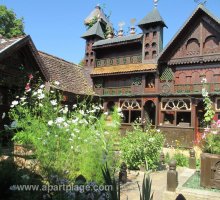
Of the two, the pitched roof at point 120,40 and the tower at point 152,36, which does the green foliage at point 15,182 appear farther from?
the pitched roof at point 120,40

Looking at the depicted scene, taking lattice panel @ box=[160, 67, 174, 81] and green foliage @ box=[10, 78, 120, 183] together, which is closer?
green foliage @ box=[10, 78, 120, 183]

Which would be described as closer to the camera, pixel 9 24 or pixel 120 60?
pixel 120 60

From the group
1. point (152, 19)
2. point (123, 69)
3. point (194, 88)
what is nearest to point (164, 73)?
point (194, 88)

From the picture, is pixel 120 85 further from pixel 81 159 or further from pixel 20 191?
pixel 20 191

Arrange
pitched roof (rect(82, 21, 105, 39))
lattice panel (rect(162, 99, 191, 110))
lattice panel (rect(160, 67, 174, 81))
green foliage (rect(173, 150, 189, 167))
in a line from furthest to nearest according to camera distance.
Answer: pitched roof (rect(82, 21, 105, 39)), lattice panel (rect(160, 67, 174, 81)), lattice panel (rect(162, 99, 191, 110)), green foliage (rect(173, 150, 189, 167))

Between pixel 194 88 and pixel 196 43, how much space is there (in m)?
3.31

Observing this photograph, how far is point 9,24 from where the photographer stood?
103 feet

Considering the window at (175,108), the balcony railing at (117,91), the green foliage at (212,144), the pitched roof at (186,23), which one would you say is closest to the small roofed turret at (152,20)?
the pitched roof at (186,23)

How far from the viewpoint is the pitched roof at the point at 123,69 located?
67.9 ft

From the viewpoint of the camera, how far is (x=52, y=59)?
67.3 feet

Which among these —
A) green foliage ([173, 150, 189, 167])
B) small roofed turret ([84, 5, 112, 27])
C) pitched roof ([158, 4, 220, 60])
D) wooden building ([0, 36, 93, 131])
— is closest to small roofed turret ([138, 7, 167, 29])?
pitched roof ([158, 4, 220, 60])

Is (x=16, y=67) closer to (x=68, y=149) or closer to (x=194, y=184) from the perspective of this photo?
(x=68, y=149)

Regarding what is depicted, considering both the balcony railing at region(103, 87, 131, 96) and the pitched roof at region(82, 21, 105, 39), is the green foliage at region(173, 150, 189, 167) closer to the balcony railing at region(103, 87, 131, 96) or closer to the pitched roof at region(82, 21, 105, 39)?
the balcony railing at region(103, 87, 131, 96)

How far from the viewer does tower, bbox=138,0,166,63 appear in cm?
2159
